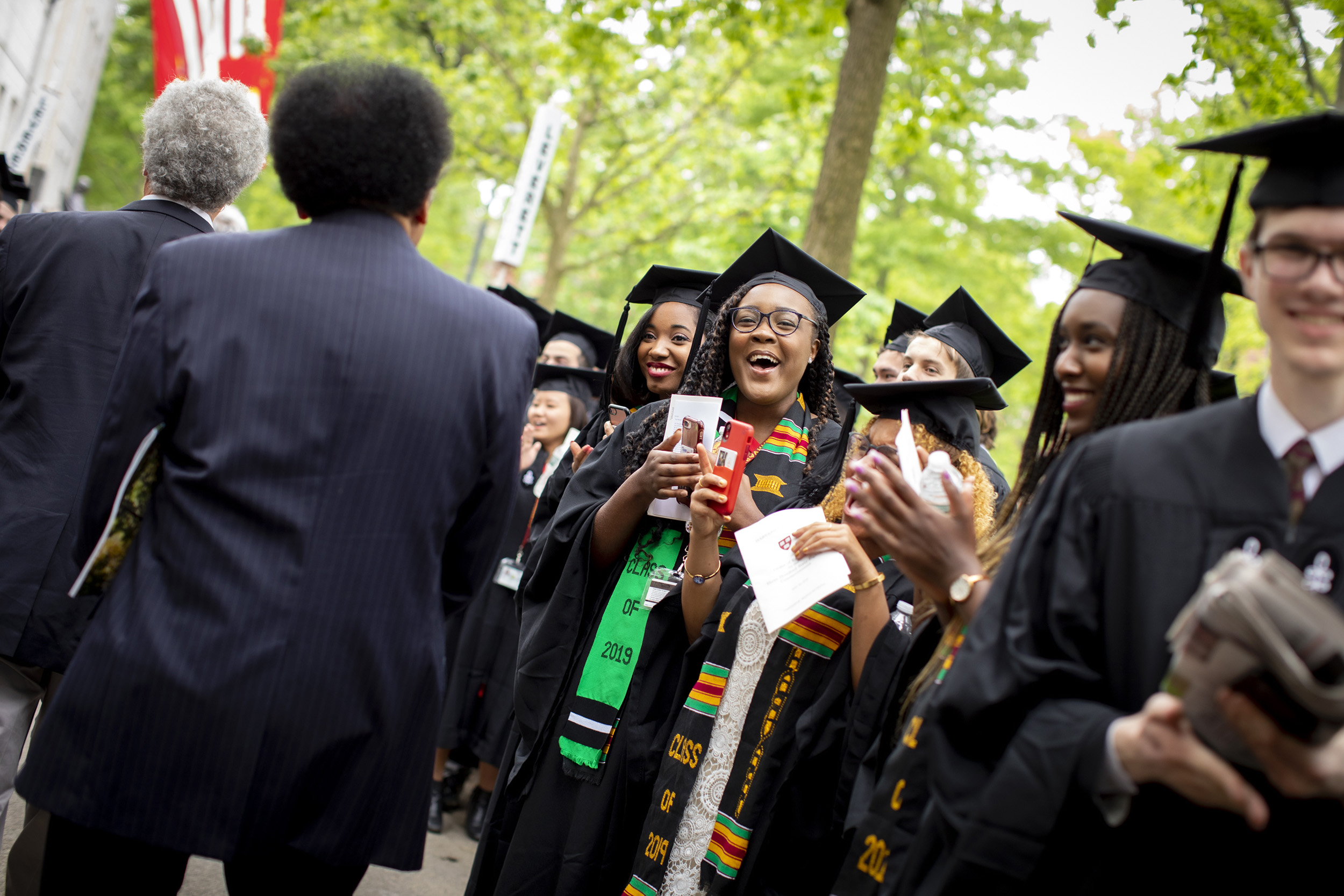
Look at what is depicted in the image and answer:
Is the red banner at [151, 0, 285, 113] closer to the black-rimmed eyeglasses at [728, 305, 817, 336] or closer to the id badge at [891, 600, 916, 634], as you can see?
the black-rimmed eyeglasses at [728, 305, 817, 336]

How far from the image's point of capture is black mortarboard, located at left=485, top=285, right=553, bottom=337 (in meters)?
6.43

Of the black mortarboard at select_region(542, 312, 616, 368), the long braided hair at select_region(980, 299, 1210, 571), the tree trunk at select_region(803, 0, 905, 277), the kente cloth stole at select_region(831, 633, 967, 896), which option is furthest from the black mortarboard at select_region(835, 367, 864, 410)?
the tree trunk at select_region(803, 0, 905, 277)

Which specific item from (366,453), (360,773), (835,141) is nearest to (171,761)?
(360,773)

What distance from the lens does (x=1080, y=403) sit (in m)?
2.22

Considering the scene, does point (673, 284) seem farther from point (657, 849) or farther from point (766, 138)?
point (766, 138)

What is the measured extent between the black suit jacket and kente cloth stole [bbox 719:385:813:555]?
1.88 meters

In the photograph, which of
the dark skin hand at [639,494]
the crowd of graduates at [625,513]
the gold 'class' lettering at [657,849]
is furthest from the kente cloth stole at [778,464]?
the gold 'class' lettering at [657,849]

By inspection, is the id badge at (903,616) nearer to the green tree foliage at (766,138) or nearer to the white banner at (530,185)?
the green tree foliage at (766,138)

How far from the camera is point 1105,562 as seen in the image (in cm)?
167

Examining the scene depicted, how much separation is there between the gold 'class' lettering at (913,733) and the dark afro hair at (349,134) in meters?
1.56

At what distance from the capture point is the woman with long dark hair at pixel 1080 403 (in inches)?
82.4

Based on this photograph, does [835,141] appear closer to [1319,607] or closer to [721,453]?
[721,453]

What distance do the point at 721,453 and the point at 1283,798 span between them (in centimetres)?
182

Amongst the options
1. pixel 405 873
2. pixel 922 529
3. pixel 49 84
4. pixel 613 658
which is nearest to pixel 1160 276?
pixel 922 529
